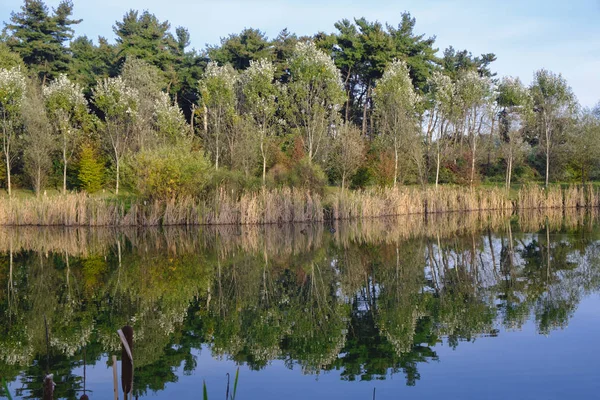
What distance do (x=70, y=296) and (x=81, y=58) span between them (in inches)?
1662

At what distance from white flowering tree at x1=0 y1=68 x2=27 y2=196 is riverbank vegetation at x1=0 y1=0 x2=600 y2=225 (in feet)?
0.37

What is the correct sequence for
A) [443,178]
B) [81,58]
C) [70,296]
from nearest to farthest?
1. [70,296]
2. [443,178]
3. [81,58]

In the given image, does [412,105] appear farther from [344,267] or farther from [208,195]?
[344,267]

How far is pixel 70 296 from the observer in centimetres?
1125

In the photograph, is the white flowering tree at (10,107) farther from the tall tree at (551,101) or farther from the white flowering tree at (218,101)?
the tall tree at (551,101)

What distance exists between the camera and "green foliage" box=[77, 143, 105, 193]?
112 feet

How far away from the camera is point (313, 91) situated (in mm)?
35656

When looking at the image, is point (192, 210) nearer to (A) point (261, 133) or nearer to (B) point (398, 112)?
(A) point (261, 133)

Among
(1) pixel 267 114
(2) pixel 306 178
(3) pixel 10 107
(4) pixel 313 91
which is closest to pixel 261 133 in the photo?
(1) pixel 267 114

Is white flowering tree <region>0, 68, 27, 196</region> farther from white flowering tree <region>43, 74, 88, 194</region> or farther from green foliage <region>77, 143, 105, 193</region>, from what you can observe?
green foliage <region>77, 143, 105, 193</region>

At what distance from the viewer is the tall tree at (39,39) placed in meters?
42.6

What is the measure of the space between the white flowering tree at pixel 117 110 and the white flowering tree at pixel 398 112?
14720 millimetres

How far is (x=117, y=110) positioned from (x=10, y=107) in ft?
18.2

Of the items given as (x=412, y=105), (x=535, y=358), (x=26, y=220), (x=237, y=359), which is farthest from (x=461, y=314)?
(x=412, y=105)
